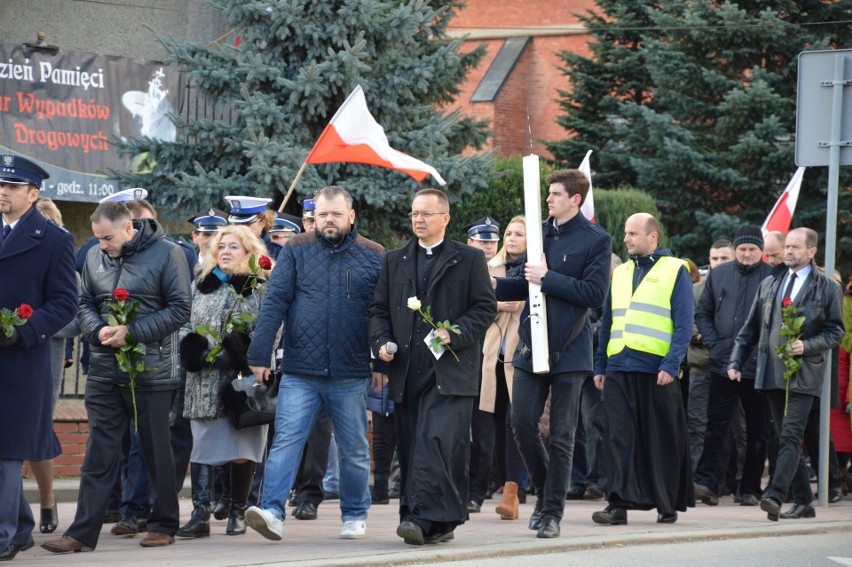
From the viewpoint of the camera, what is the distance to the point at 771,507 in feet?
34.0

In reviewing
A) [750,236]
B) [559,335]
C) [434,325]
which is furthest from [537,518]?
[750,236]

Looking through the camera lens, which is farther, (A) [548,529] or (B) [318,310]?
(A) [548,529]

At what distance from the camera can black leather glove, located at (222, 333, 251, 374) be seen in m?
8.82

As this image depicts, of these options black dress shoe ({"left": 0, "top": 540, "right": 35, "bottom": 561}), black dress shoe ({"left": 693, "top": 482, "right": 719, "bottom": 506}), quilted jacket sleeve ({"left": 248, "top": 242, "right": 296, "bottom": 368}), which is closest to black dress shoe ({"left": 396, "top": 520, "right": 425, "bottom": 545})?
quilted jacket sleeve ({"left": 248, "top": 242, "right": 296, "bottom": 368})

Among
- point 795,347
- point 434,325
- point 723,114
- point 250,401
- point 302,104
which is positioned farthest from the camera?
point 723,114

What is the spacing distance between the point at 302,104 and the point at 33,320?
Result: 8.71m

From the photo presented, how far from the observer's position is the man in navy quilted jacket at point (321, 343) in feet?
27.6

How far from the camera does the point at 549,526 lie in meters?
8.87

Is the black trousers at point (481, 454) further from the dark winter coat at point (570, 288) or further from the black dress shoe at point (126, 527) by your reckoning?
the black dress shoe at point (126, 527)

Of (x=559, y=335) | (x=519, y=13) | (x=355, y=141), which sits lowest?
(x=559, y=335)

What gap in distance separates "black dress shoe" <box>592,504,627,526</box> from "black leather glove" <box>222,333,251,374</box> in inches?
111

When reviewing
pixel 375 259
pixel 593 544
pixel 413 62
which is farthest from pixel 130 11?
pixel 593 544

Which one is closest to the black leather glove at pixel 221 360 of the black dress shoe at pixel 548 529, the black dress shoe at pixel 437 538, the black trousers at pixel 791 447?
the black dress shoe at pixel 437 538

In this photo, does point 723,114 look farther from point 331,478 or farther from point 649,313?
point 649,313
